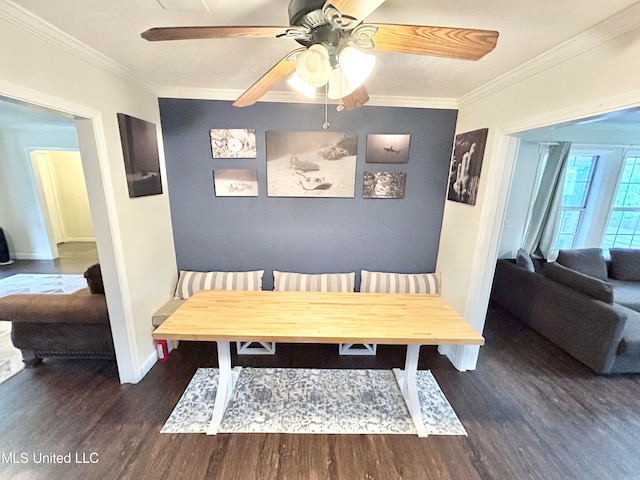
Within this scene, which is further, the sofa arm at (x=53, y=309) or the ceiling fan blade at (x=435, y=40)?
the sofa arm at (x=53, y=309)

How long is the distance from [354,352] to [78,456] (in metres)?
2.12

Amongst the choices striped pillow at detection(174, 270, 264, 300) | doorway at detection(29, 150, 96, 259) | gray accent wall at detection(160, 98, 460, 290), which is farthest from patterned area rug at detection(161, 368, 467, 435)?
doorway at detection(29, 150, 96, 259)

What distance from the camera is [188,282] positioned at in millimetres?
2779

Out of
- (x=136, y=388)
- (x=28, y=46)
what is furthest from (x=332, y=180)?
(x=136, y=388)

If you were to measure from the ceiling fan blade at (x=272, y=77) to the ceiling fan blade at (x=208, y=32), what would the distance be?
5.0 inches

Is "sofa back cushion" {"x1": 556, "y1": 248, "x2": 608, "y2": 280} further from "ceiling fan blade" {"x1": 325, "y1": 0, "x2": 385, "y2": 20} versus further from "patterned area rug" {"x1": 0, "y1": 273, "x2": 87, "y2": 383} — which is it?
"patterned area rug" {"x1": 0, "y1": 273, "x2": 87, "y2": 383}

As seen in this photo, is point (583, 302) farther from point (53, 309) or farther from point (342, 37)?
point (53, 309)

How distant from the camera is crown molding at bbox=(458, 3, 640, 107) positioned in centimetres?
120

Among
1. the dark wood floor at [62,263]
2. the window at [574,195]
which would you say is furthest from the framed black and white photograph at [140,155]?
the window at [574,195]

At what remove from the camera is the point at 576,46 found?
1.41 m

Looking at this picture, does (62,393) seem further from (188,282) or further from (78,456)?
(188,282)

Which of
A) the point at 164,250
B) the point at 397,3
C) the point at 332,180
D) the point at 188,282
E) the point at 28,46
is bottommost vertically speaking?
the point at 188,282

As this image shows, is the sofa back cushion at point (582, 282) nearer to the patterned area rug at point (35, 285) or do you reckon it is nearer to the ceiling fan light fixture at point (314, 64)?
the ceiling fan light fixture at point (314, 64)

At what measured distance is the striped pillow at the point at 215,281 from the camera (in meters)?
2.77
